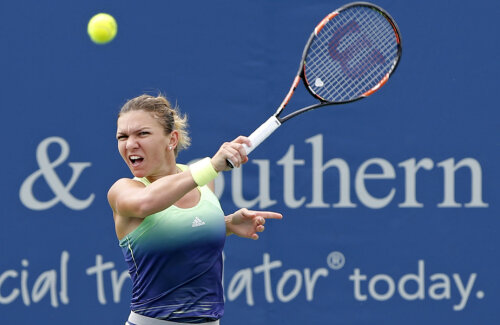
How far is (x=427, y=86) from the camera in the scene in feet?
15.3

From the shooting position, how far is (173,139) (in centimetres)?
304

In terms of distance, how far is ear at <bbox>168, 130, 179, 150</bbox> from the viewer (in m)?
3.02

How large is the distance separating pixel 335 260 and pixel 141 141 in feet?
6.52

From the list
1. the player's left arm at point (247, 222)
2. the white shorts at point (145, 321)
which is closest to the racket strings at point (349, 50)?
the player's left arm at point (247, 222)

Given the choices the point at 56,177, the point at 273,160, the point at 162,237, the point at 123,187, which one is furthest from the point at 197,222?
the point at 56,177

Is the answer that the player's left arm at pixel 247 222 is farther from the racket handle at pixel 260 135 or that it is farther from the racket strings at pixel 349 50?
the racket strings at pixel 349 50

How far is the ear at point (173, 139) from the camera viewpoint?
119 inches

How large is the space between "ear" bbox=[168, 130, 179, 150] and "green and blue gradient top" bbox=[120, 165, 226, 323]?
0.17 metres

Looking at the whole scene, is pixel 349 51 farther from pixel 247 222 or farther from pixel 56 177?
pixel 56 177

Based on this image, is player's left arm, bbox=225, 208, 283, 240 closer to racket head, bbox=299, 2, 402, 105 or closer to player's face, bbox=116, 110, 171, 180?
player's face, bbox=116, 110, 171, 180

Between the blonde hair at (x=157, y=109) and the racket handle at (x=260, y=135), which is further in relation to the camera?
the blonde hair at (x=157, y=109)

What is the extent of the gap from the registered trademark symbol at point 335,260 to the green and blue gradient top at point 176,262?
5.61ft

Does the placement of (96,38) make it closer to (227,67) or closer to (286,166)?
(227,67)

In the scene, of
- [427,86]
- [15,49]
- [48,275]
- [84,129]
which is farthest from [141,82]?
[427,86]
